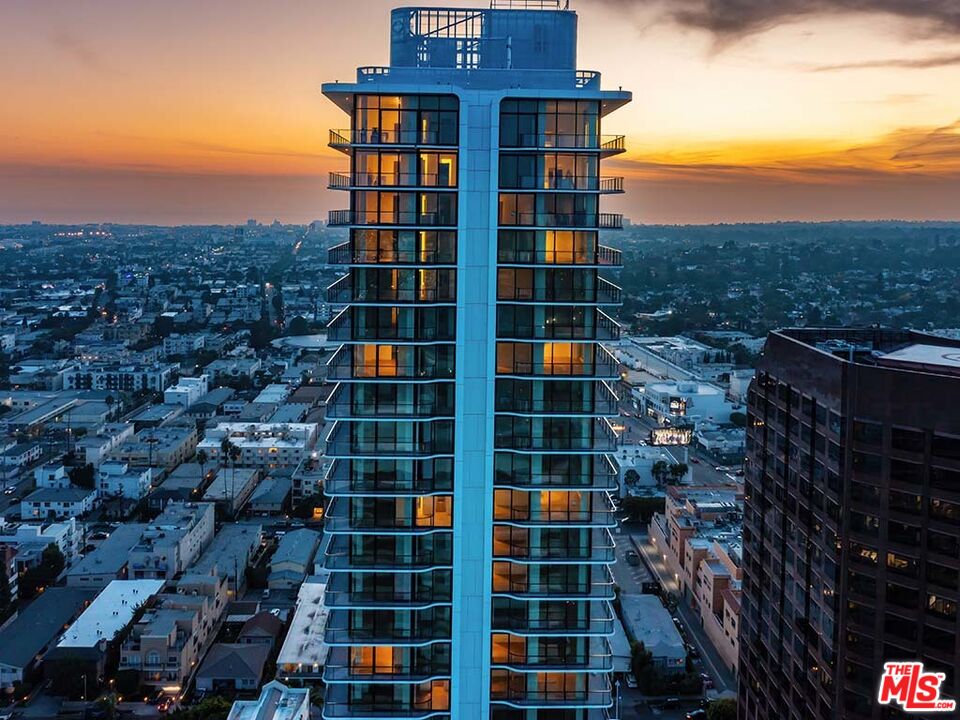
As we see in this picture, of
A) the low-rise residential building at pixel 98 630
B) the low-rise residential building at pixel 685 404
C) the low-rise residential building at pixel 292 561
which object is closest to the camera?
the low-rise residential building at pixel 98 630

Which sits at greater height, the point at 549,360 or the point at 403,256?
the point at 403,256

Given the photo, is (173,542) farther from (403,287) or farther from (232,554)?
(403,287)

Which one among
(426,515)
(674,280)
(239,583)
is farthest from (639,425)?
(674,280)

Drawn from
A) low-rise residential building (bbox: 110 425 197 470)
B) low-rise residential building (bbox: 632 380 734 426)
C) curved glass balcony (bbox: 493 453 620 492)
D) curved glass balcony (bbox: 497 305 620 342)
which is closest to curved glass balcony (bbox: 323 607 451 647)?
curved glass balcony (bbox: 493 453 620 492)

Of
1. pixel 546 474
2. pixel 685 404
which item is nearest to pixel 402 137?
pixel 546 474

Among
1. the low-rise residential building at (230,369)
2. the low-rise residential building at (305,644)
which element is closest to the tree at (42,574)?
the low-rise residential building at (305,644)

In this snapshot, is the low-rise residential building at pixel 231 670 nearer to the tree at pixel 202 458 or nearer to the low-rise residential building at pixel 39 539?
the low-rise residential building at pixel 39 539

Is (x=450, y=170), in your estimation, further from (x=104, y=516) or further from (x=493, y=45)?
(x=104, y=516)
